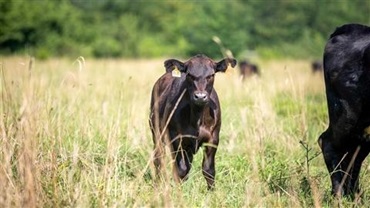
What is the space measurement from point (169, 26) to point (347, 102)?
46.1m

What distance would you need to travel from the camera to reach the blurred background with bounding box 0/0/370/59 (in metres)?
35.6

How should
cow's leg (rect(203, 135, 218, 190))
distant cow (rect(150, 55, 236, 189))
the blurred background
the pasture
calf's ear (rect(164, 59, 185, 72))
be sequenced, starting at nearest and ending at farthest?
1. the pasture
2. cow's leg (rect(203, 135, 218, 190))
3. distant cow (rect(150, 55, 236, 189))
4. calf's ear (rect(164, 59, 185, 72))
5. the blurred background

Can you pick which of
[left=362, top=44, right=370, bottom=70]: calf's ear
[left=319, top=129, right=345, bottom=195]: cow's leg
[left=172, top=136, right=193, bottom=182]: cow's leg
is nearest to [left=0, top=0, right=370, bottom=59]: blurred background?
[left=172, top=136, right=193, bottom=182]: cow's leg

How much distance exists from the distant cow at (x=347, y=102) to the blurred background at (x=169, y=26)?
2578 centimetres

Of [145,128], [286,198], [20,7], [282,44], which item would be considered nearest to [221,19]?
[20,7]

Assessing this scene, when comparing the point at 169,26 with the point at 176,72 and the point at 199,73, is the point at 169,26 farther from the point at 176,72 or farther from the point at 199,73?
the point at 199,73

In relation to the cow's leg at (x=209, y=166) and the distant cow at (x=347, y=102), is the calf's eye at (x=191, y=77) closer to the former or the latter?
the cow's leg at (x=209, y=166)

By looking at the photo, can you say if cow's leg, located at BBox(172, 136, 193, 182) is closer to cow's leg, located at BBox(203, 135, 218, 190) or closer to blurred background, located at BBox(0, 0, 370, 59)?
cow's leg, located at BBox(203, 135, 218, 190)

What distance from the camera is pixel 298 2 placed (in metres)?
54.6

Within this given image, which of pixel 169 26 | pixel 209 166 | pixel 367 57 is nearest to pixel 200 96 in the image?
pixel 209 166

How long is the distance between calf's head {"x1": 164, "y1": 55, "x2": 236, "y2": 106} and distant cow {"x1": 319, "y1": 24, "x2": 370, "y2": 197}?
119 centimetres

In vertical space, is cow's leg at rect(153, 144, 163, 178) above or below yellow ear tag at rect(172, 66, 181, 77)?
below

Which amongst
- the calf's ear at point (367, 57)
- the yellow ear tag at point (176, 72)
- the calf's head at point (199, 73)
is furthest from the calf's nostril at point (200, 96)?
the calf's ear at point (367, 57)

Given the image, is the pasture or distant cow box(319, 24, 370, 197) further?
distant cow box(319, 24, 370, 197)
